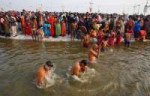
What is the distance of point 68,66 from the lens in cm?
1079

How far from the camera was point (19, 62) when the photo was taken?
11328 mm

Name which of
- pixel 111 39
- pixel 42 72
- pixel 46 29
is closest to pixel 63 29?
pixel 46 29

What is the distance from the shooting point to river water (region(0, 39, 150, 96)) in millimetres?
8148

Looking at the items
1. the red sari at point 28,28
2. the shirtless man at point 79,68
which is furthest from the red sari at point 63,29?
the shirtless man at point 79,68

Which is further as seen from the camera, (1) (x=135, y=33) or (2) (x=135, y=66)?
(1) (x=135, y=33)

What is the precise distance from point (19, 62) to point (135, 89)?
608 cm

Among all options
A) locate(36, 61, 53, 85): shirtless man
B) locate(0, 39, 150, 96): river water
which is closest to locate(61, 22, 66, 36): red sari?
locate(0, 39, 150, 96): river water

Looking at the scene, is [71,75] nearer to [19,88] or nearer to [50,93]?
[50,93]

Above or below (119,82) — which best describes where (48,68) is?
above

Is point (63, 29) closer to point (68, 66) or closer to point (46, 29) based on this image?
point (46, 29)

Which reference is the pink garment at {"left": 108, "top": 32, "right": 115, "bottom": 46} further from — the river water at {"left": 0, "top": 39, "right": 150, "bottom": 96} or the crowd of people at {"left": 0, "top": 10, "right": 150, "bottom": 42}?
the crowd of people at {"left": 0, "top": 10, "right": 150, "bottom": 42}

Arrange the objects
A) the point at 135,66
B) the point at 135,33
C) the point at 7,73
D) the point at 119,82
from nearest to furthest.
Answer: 1. the point at 119,82
2. the point at 7,73
3. the point at 135,66
4. the point at 135,33

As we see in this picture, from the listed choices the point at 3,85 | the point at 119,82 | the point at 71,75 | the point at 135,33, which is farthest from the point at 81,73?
the point at 135,33

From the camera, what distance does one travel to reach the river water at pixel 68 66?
8148 mm
